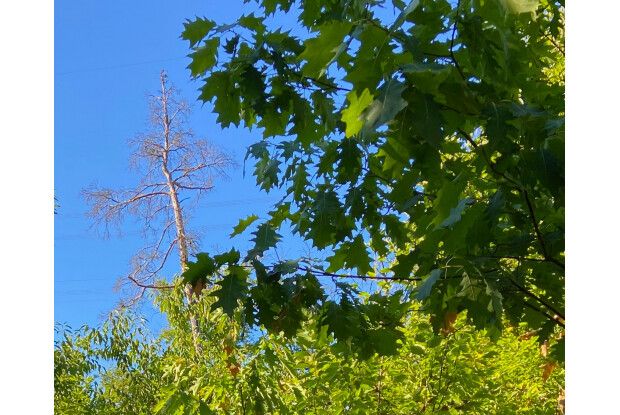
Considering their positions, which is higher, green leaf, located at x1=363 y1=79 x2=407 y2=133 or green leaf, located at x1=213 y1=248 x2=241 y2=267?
green leaf, located at x1=213 y1=248 x2=241 y2=267

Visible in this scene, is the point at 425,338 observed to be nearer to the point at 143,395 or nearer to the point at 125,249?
the point at 143,395

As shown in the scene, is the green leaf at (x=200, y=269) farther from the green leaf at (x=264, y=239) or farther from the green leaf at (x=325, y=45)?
the green leaf at (x=325, y=45)

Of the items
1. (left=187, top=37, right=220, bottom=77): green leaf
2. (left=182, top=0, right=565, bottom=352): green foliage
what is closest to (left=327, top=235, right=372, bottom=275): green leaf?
(left=182, top=0, right=565, bottom=352): green foliage

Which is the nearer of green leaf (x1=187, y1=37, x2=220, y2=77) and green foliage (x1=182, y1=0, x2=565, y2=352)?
green foliage (x1=182, y1=0, x2=565, y2=352)

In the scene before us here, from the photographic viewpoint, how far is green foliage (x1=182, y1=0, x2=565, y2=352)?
1.15 meters

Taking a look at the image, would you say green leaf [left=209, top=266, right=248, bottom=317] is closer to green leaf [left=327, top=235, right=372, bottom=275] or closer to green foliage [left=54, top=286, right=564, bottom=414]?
green foliage [left=54, top=286, right=564, bottom=414]

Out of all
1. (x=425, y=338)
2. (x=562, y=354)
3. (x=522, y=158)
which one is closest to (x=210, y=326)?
(x=425, y=338)

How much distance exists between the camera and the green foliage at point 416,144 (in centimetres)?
115

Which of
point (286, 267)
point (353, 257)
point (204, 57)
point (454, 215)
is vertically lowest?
point (454, 215)

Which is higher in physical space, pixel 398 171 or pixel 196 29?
pixel 196 29

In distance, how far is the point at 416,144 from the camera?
4.31ft

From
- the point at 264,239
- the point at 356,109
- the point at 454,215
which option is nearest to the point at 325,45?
the point at 356,109

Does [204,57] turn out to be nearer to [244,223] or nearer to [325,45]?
[244,223]

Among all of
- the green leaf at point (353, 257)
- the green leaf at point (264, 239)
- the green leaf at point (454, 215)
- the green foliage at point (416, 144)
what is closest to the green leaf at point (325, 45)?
the green foliage at point (416, 144)
